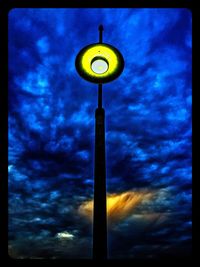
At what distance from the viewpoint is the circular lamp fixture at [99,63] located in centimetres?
639

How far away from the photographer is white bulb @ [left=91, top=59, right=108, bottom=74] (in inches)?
251

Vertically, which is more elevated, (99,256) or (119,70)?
(119,70)

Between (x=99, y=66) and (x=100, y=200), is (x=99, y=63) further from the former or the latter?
(x=100, y=200)

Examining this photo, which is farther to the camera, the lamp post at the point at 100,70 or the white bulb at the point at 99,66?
the white bulb at the point at 99,66

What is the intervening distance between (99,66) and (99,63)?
6cm

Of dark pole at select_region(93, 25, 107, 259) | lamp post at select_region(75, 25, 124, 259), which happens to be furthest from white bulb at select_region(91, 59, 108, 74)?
dark pole at select_region(93, 25, 107, 259)

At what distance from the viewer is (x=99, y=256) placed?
5.08 meters

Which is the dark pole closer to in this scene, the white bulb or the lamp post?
the lamp post

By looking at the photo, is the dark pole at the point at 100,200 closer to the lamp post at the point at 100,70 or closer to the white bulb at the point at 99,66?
the lamp post at the point at 100,70

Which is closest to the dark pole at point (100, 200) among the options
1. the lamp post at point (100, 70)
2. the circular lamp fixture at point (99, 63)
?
the lamp post at point (100, 70)
